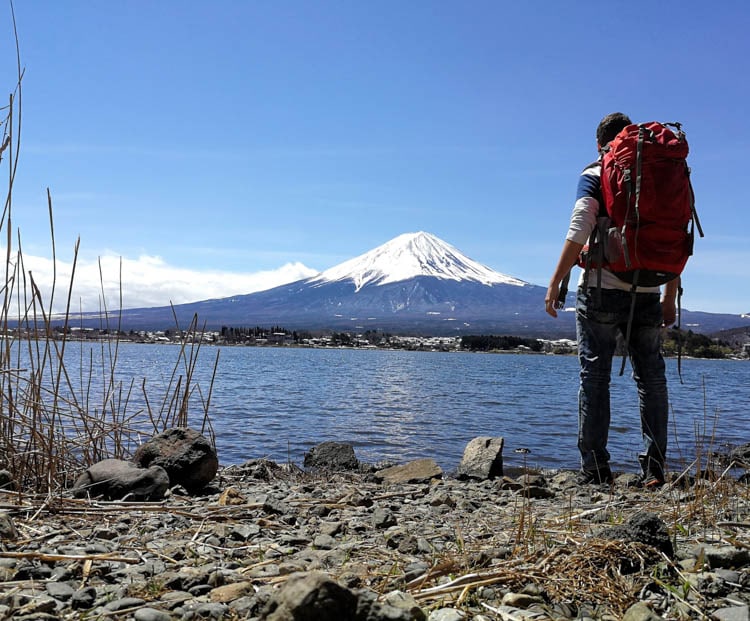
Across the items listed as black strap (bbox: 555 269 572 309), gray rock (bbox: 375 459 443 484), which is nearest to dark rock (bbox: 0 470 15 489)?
gray rock (bbox: 375 459 443 484)

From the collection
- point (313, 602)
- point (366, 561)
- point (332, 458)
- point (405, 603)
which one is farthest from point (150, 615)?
point (332, 458)

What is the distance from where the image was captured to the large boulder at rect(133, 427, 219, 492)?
439 centimetres

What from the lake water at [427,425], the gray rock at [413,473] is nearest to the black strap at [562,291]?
the lake water at [427,425]

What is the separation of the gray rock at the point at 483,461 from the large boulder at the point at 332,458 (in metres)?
1.39

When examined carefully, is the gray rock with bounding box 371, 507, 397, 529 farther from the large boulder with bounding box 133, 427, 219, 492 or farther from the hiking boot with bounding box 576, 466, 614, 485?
the hiking boot with bounding box 576, 466, 614, 485

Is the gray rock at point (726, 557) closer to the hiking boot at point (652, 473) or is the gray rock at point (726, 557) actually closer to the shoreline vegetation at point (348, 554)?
the shoreline vegetation at point (348, 554)

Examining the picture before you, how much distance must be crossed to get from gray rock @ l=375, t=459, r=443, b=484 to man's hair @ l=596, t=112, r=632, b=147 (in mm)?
3077

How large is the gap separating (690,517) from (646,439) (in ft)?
5.30

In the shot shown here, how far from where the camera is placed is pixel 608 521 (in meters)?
3.04

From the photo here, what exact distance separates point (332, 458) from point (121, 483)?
139 inches

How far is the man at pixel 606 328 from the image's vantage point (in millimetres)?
4180

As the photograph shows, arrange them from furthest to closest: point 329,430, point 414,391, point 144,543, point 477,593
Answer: point 414,391 → point 329,430 → point 144,543 → point 477,593

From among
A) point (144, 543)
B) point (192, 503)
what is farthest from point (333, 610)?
point (192, 503)

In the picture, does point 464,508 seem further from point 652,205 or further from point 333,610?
point 333,610
